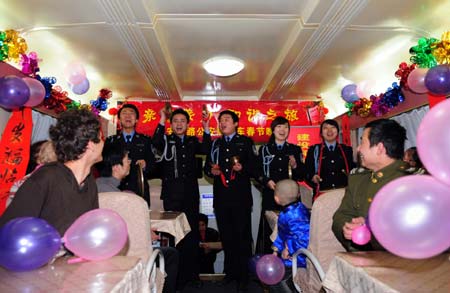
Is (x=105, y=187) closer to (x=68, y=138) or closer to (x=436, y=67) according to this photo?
(x=68, y=138)

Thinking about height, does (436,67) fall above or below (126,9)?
below

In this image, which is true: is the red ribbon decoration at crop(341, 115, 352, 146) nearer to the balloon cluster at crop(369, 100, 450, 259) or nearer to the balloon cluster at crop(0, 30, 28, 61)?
the balloon cluster at crop(0, 30, 28, 61)

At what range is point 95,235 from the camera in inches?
51.8

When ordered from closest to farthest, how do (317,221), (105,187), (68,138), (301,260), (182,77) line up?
(68,138) → (317,221) → (301,260) → (105,187) → (182,77)

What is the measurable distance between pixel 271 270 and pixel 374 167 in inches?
41.0

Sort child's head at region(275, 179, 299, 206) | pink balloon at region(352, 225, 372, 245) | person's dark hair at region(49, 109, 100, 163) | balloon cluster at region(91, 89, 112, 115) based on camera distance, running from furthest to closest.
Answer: balloon cluster at region(91, 89, 112, 115), child's head at region(275, 179, 299, 206), person's dark hair at region(49, 109, 100, 163), pink balloon at region(352, 225, 372, 245)

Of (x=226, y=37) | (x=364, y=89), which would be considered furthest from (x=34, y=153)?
(x=364, y=89)

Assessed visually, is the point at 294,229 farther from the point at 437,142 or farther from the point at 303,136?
the point at 303,136

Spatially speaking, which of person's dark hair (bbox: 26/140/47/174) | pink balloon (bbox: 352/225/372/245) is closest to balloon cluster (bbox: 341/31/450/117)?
pink balloon (bbox: 352/225/372/245)

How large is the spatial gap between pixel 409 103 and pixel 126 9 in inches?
126

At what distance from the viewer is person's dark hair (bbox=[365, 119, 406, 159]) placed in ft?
6.33

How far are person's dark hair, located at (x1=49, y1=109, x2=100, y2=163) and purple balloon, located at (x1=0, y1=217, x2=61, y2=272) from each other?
60 centimetres

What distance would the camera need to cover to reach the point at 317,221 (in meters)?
2.07

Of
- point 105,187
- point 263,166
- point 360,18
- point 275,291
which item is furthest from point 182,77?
point 275,291
